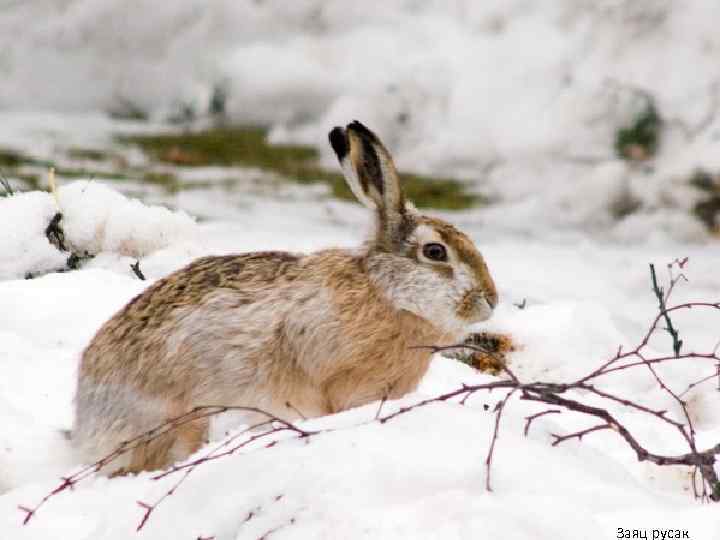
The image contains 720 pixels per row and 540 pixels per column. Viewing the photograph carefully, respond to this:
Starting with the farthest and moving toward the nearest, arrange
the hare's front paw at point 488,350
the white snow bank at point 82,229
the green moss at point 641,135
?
the green moss at point 641,135 < the white snow bank at point 82,229 < the hare's front paw at point 488,350

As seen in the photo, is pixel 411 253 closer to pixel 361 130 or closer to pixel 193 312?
pixel 361 130

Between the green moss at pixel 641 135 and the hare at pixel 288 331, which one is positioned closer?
the hare at pixel 288 331

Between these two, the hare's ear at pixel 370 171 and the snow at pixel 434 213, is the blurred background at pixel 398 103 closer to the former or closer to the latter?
the snow at pixel 434 213

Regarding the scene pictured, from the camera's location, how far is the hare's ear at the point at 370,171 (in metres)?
3.42

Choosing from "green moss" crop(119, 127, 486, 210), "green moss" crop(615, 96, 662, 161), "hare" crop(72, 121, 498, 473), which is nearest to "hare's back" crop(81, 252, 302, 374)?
→ "hare" crop(72, 121, 498, 473)

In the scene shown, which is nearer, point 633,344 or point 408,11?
point 633,344

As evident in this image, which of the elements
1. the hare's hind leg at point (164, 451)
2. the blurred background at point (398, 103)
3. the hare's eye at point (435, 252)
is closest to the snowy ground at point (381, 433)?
the hare's hind leg at point (164, 451)

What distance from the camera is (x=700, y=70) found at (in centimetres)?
796

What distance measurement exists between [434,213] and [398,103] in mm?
1497

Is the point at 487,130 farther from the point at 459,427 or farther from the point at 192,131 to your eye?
the point at 459,427

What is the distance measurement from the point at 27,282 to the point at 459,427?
2.83 m

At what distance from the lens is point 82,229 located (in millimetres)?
5383

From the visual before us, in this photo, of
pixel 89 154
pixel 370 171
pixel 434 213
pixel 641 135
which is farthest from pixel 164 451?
pixel 89 154

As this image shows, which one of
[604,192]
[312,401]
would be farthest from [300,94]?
[312,401]
